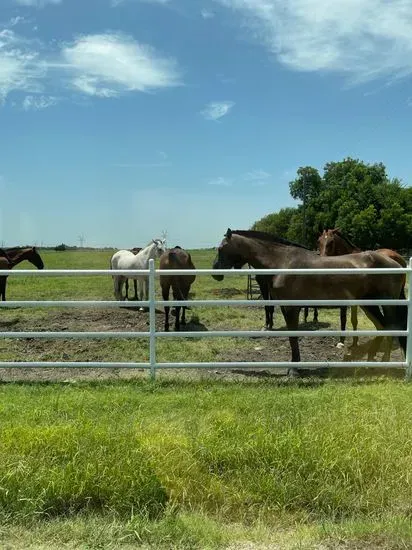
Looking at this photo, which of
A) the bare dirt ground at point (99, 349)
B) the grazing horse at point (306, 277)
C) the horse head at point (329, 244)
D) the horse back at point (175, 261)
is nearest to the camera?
the bare dirt ground at point (99, 349)

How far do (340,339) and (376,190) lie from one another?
43.1 meters

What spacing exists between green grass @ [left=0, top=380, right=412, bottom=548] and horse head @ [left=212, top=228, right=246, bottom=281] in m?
3.47

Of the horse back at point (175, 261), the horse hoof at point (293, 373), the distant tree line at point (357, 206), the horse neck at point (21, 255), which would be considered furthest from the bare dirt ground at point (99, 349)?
the distant tree line at point (357, 206)

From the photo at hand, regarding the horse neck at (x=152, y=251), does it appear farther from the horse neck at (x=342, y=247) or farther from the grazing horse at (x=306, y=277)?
the grazing horse at (x=306, y=277)

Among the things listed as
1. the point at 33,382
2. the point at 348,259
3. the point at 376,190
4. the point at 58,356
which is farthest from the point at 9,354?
the point at 376,190

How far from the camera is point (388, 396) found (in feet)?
17.9

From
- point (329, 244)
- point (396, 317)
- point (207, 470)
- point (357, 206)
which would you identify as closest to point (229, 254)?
point (396, 317)

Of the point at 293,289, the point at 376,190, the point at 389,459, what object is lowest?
the point at 389,459

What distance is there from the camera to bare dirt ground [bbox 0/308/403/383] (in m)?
6.96

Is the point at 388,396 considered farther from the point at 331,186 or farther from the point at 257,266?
the point at 331,186

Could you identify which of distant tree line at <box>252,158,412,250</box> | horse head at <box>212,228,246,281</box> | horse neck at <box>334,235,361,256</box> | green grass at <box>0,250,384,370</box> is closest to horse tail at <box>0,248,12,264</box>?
green grass at <box>0,250,384,370</box>

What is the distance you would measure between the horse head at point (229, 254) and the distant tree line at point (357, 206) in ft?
120

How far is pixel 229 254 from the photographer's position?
7.96 meters

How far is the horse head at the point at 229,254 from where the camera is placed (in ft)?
25.9
